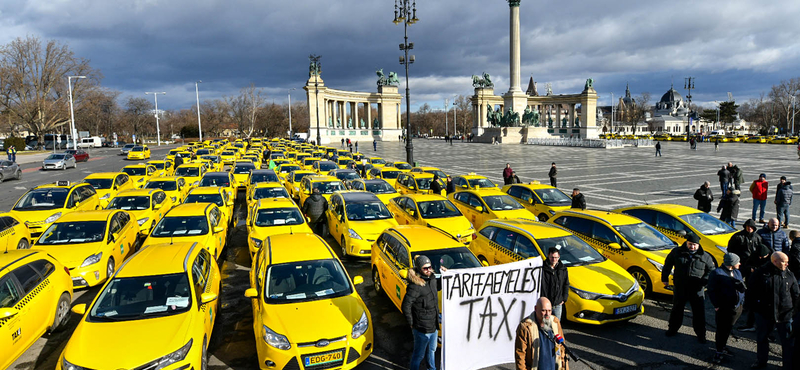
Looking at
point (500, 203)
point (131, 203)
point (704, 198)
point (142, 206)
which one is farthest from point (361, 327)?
point (704, 198)

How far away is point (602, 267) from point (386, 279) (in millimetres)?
3808

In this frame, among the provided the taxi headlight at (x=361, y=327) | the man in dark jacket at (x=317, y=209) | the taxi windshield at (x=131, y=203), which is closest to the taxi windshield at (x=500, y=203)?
the man in dark jacket at (x=317, y=209)

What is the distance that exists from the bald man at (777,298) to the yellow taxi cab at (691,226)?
367cm

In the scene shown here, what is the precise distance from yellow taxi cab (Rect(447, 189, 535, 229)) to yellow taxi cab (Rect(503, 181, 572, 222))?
3.62ft

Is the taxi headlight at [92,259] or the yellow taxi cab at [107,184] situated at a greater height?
the yellow taxi cab at [107,184]

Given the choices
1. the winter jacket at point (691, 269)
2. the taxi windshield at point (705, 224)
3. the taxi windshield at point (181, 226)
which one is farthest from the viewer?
the taxi windshield at point (181, 226)

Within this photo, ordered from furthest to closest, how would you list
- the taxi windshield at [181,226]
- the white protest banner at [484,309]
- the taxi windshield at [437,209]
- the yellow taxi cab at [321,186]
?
1. the yellow taxi cab at [321,186]
2. the taxi windshield at [437,209]
3. the taxi windshield at [181,226]
4. the white protest banner at [484,309]

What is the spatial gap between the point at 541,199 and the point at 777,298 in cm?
875

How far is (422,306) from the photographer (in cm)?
508

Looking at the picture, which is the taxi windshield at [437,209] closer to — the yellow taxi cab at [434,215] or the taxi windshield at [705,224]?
the yellow taxi cab at [434,215]

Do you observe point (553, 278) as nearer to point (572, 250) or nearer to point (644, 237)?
point (572, 250)

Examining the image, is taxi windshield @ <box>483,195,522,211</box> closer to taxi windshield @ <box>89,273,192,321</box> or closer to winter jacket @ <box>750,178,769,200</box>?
winter jacket @ <box>750,178,769,200</box>

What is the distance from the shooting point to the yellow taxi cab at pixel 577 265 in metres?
6.81

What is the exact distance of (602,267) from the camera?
753 centimetres
